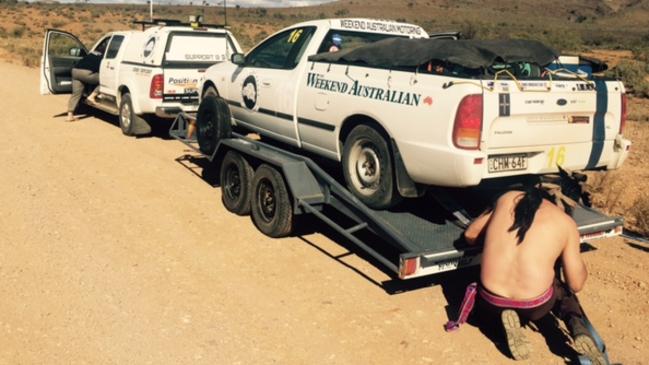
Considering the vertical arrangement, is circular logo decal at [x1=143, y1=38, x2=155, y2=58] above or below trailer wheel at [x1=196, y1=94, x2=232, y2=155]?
above

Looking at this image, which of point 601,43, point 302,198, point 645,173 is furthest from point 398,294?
point 601,43

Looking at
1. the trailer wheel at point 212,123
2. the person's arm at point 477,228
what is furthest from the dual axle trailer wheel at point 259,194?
the person's arm at point 477,228

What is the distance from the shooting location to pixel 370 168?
5367mm

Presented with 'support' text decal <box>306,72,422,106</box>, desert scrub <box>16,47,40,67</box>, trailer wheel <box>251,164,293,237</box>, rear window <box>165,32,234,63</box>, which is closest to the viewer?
'support' text decal <box>306,72,422,106</box>

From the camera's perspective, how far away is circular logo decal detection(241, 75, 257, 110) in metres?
6.99

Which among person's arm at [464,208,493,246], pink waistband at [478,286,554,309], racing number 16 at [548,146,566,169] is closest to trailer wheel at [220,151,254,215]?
person's arm at [464,208,493,246]

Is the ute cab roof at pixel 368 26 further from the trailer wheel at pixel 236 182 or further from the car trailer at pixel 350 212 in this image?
the trailer wheel at pixel 236 182

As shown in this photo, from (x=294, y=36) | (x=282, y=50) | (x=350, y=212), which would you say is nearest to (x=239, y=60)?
(x=282, y=50)

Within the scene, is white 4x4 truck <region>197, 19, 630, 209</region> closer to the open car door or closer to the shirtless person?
the shirtless person

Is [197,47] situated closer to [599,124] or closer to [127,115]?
[127,115]

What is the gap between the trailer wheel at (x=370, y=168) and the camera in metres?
5.07

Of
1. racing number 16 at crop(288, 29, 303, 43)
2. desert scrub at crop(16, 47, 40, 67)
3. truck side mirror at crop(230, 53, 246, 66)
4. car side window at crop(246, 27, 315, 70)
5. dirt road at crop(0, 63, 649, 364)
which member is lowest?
dirt road at crop(0, 63, 649, 364)

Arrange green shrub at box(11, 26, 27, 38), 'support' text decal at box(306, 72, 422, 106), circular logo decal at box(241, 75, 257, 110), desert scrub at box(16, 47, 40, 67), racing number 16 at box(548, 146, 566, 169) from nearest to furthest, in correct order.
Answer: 1. 'support' text decal at box(306, 72, 422, 106)
2. racing number 16 at box(548, 146, 566, 169)
3. circular logo decal at box(241, 75, 257, 110)
4. desert scrub at box(16, 47, 40, 67)
5. green shrub at box(11, 26, 27, 38)

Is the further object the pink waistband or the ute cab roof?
the ute cab roof
